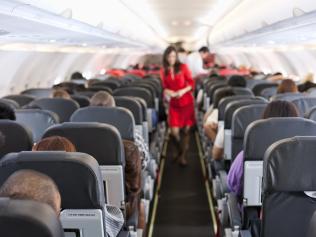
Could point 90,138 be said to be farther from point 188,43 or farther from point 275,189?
point 188,43

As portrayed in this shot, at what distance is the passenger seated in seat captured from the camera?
2.69m

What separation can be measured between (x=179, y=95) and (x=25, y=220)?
6.36 meters

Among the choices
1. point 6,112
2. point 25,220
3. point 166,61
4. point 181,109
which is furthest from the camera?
point 181,109

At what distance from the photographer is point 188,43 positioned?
88.5ft

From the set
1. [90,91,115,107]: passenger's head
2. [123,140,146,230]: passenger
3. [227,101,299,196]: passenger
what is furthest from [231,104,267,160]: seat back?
[90,91,115,107]: passenger's head

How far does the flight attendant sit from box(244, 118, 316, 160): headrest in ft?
13.1

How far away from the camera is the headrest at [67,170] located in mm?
2311

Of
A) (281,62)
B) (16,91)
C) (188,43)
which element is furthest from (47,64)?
(188,43)

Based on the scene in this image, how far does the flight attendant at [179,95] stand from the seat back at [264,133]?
3999 mm

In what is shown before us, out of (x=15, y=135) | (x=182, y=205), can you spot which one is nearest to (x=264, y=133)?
(x=15, y=135)

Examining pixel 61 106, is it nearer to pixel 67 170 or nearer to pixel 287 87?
pixel 287 87

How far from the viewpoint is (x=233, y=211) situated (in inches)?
150

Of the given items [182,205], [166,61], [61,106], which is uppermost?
[166,61]

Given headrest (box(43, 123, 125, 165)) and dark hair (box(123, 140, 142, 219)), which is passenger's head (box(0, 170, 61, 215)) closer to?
headrest (box(43, 123, 125, 165))
